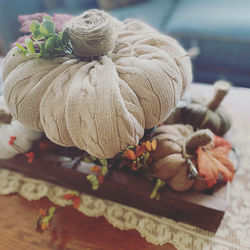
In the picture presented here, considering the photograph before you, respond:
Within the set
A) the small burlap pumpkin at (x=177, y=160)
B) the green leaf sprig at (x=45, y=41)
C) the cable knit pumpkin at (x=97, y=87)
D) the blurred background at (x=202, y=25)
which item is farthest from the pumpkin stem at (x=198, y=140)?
the blurred background at (x=202, y=25)

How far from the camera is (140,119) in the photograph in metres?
0.47

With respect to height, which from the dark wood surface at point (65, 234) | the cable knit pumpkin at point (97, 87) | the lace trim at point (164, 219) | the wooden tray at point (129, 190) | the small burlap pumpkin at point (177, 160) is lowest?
the dark wood surface at point (65, 234)

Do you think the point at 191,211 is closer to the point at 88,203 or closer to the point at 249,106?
the point at 88,203

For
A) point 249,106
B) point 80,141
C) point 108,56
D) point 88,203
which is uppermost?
point 108,56

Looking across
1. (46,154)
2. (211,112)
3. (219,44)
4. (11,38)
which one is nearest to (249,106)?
(211,112)

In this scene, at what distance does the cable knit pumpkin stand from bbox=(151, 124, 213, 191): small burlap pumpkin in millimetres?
107

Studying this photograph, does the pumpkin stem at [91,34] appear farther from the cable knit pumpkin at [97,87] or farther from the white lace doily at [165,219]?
the white lace doily at [165,219]

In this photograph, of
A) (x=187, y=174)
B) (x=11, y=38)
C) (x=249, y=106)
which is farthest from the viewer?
(x=11, y=38)

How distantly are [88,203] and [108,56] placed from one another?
0.39 m

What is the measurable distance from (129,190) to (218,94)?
0.34 meters

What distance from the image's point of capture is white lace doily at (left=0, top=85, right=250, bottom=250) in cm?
60

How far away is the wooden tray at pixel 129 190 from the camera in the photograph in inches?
22.5

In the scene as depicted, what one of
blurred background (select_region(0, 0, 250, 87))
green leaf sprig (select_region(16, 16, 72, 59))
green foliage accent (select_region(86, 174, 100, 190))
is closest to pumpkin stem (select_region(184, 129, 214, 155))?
green foliage accent (select_region(86, 174, 100, 190))

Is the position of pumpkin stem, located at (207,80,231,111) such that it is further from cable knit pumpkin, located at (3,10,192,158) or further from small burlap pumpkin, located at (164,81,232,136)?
cable knit pumpkin, located at (3,10,192,158)
